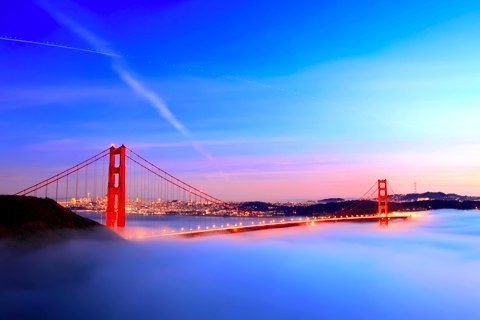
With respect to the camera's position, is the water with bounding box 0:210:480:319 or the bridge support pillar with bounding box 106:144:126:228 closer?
the water with bounding box 0:210:480:319

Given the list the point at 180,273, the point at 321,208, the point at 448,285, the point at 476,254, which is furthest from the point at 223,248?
the point at 321,208

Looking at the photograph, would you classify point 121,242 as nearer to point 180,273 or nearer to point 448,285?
point 180,273

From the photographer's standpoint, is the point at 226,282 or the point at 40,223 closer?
the point at 40,223

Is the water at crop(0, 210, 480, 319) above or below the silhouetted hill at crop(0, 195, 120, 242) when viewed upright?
below

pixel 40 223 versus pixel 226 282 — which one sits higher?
pixel 40 223

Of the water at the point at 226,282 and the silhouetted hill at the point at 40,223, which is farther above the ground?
the silhouetted hill at the point at 40,223
